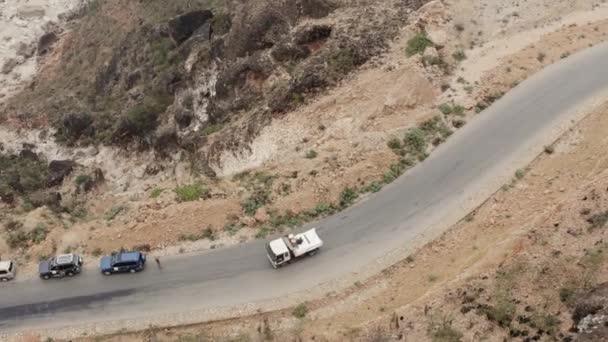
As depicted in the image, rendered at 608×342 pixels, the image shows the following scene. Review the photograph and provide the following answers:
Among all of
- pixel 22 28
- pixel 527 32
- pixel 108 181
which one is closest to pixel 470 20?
pixel 527 32

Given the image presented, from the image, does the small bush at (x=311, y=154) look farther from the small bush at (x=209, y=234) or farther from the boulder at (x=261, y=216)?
the small bush at (x=209, y=234)

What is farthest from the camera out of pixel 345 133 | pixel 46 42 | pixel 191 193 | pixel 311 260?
pixel 46 42

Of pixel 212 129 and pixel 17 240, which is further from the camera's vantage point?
pixel 212 129

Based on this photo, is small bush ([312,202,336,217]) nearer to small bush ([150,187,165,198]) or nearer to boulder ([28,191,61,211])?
small bush ([150,187,165,198])

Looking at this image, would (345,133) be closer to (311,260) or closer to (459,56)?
(311,260)

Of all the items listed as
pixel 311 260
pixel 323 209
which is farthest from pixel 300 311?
pixel 323 209

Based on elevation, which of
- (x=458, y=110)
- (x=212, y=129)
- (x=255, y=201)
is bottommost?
(x=458, y=110)

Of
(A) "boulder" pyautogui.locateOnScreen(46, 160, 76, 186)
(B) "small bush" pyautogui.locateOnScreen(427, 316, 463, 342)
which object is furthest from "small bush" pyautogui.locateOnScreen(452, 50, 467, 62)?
(A) "boulder" pyautogui.locateOnScreen(46, 160, 76, 186)
